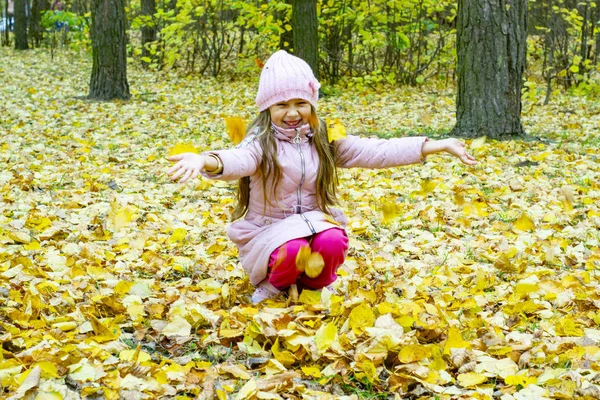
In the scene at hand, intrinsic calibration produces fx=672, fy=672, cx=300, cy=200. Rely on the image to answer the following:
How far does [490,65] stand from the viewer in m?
6.36

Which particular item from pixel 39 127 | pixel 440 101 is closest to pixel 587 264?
pixel 39 127

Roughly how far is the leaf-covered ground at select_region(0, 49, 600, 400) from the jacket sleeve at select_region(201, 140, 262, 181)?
1.76 ft

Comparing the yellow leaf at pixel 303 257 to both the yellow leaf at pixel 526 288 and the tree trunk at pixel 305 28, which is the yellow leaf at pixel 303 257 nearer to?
the yellow leaf at pixel 526 288

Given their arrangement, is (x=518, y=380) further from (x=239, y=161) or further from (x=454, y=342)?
(x=239, y=161)

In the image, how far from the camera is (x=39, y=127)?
25.9ft

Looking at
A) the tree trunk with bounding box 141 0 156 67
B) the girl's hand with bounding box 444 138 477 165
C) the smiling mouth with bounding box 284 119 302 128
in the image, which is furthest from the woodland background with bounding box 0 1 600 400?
the tree trunk with bounding box 141 0 156 67

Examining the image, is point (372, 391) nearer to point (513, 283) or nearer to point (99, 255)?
point (513, 283)

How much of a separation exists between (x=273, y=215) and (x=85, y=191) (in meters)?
2.57

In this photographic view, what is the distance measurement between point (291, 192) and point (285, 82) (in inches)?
18.4

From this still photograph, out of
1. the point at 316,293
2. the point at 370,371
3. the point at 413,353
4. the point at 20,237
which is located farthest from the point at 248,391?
the point at 20,237

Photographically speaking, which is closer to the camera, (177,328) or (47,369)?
(47,369)

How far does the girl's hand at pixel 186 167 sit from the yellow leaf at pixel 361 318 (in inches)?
29.0

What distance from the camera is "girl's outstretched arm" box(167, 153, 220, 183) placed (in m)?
2.25

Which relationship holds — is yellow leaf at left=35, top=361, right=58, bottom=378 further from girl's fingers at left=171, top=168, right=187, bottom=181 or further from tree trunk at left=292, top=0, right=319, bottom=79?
tree trunk at left=292, top=0, right=319, bottom=79
